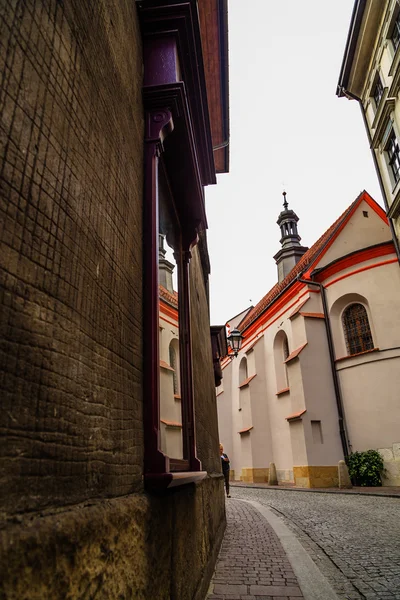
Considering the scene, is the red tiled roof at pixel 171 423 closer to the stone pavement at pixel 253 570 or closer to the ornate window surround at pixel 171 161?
the ornate window surround at pixel 171 161

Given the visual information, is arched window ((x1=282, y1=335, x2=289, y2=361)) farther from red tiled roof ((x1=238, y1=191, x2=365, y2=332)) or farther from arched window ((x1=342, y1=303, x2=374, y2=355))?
arched window ((x1=342, y1=303, x2=374, y2=355))

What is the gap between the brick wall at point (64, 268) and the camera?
0.96m

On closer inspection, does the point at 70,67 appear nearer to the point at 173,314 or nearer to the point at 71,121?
the point at 71,121

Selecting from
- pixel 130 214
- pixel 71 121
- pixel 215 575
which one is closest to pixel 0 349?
pixel 71 121

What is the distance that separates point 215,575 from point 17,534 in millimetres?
3681

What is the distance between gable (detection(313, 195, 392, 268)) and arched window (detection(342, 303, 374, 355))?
8.63ft

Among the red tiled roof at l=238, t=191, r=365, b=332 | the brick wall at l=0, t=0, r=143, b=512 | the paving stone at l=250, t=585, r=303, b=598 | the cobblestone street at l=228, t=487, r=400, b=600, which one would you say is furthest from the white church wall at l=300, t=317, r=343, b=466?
the brick wall at l=0, t=0, r=143, b=512

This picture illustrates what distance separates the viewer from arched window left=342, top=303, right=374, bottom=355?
1773 centimetres

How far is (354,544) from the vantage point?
5188 millimetres

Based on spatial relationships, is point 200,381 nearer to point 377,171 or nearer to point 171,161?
point 171,161

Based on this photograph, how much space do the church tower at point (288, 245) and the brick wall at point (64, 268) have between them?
2962cm

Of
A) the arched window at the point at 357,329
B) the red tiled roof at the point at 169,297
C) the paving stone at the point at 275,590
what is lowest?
the paving stone at the point at 275,590

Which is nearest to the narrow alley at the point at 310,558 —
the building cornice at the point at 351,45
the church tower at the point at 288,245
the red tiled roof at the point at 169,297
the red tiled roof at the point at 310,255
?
the red tiled roof at the point at 169,297

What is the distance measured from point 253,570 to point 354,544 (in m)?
1.80
